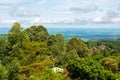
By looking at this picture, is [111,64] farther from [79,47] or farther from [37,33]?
[37,33]

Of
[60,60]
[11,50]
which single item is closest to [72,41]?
[60,60]

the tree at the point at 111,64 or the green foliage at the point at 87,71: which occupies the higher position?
the green foliage at the point at 87,71

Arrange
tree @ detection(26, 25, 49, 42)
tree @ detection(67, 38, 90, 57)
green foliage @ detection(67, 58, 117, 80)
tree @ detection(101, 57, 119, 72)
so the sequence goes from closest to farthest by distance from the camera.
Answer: green foliage @ detection(67, 58, 117, 80), tree @ detection(26, 25, 49, 42), tree @ detection(101, 57, 119, 72), tree @ detection(67, 38, 90, 57)

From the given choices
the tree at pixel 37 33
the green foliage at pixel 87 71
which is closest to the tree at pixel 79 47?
the tree at pixel 37 33

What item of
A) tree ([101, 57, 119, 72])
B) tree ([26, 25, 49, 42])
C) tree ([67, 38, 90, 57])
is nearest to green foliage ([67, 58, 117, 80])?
tree ([26, 25, 49, 42])

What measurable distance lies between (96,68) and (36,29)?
55.6 ft

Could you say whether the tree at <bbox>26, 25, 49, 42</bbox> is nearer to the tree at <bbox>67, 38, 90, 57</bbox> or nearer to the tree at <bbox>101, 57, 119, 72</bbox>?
the tree at <bbox>67, 38, 90, 57</bbox>

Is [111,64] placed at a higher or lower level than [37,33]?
lower

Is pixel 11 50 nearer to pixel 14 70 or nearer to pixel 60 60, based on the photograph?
pixel 14 70

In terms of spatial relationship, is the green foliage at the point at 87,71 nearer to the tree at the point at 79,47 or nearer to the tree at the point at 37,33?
the tree at the point at 37,33

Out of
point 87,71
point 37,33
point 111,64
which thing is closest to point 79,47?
point 111,64

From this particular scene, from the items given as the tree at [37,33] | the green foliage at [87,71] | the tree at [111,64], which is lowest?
the tree at [111,64]

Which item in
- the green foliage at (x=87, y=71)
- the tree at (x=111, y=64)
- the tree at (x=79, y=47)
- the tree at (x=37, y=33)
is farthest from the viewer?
the tree at (x=79, y=47)

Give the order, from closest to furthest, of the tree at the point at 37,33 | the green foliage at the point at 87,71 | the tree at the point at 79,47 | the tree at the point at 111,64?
the green foliage at the point at 87,71
the tree at the point at 37,33
the tree at the point at 111,64
the tree at the point at 79,47
